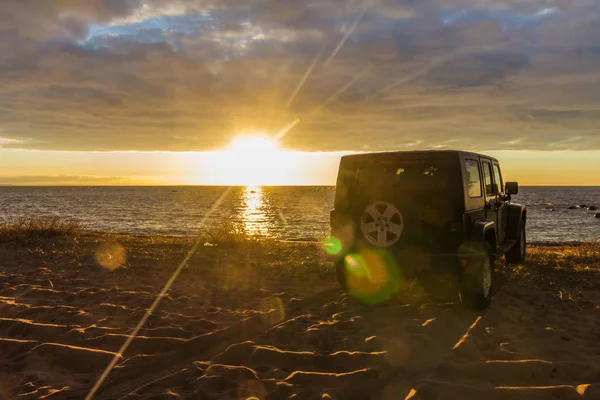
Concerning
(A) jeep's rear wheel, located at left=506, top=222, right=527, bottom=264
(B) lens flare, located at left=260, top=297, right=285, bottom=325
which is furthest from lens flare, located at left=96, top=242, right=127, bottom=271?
(A) jeep's rear wheel, located at left=506, top=222, right=527, bottom=264

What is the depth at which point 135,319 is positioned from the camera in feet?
19.1

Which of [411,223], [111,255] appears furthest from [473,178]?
[111,255]

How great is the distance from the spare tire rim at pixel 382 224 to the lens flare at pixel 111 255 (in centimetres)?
585

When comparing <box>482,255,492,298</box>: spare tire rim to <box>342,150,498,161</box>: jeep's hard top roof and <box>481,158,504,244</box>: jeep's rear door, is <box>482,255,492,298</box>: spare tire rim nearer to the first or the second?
<box>481,158,504,244</box>: jeep's rear door

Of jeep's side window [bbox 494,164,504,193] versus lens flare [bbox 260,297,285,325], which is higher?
jeep's side window [bbox 494,164,504,193]

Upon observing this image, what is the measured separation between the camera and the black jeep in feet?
19.4

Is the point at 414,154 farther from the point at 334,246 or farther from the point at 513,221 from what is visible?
the point at 513,221

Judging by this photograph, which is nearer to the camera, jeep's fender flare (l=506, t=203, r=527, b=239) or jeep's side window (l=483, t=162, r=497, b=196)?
jeep's side window (l=483, t=162, r=497, b=196)

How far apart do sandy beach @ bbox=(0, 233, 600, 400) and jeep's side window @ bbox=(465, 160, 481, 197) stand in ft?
5.59

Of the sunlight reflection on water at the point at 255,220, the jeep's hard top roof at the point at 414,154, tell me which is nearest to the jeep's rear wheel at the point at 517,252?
the jeep's hard top roof at the point at 414,154

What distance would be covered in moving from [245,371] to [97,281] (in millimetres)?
5008

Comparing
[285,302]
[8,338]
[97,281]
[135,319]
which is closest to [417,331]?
[285,302]

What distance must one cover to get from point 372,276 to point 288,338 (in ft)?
6.22

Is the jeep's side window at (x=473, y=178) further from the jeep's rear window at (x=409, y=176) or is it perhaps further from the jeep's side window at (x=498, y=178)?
the jeep's side window at (x=498, y=178)
